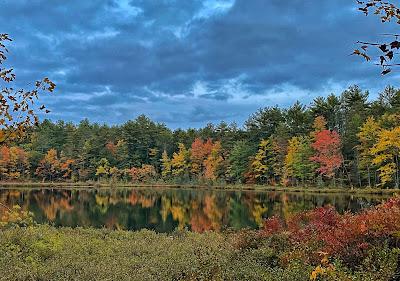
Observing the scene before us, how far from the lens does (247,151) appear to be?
66188mm

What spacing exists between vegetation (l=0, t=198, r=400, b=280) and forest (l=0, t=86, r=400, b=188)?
3670 cm

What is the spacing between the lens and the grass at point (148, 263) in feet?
20.2

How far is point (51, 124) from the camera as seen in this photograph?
96125 millimetres

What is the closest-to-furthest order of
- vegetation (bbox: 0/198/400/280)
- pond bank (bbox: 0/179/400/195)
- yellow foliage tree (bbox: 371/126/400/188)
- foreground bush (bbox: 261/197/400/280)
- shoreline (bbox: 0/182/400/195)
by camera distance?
vegetation (bbox: 0/198/400/280) < foreground bush (bbox: 261/197/400/280) < yellow foliage tree (bbox: 371/126/400/188) < shoreline (bbox: 0/182/400/195) < pond bank (bbox: 0/179/400/195)

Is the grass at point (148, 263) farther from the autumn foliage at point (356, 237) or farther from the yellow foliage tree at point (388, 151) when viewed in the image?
the yellow foliage tree at point (388, 151)

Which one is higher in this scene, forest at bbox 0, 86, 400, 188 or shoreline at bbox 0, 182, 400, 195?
forest at bbox 0, 86, 400, 188

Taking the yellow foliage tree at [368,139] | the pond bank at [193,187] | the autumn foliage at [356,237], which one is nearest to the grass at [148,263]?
the autumn foliage at [356,237]

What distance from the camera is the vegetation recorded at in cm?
614

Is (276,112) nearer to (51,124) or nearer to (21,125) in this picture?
(51,124)

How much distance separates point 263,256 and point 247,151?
58.5 metres

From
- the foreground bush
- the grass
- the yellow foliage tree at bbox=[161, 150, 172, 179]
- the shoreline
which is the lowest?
the shoreline

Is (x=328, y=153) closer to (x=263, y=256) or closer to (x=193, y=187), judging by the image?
(x=193, y=187)

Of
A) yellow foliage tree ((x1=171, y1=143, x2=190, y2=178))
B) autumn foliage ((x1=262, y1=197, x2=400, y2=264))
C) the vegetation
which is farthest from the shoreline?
autumn foliage ((x1=262, y1=197, x2=400, y2=264))

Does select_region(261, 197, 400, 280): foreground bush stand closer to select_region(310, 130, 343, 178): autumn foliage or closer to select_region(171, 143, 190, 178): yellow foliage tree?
select_region(310, 130, 343, 178): autumn foliage
